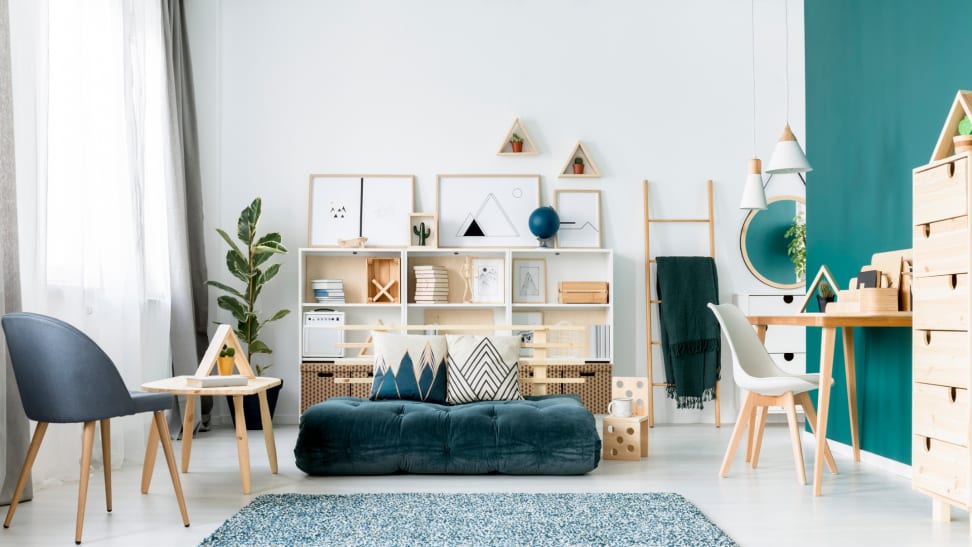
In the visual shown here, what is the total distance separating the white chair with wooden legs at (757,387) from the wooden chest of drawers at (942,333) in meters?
0.66

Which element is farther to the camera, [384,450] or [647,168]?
[647,168]

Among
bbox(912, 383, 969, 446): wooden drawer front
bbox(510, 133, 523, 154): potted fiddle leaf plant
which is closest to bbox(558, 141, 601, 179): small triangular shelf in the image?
bbox(510, 133, 523, 154): potted fiddle leaf plant

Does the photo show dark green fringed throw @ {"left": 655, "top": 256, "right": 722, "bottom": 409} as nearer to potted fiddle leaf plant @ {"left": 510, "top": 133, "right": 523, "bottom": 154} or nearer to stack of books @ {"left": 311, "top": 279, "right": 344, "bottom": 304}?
potted fiddle leaf plant @ {"left": 510, "top": 133, "right": 523, "bottom": 154}

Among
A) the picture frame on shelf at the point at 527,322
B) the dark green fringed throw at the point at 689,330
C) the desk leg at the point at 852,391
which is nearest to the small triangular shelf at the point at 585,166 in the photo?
the dark green fringed throw at the point at 689,330

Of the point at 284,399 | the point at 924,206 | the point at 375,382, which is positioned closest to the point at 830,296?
the point at 924,206

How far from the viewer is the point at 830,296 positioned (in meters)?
4.66

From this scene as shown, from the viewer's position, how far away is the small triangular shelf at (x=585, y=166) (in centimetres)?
632

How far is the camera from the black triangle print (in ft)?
20.8

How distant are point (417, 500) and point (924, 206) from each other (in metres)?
2.36

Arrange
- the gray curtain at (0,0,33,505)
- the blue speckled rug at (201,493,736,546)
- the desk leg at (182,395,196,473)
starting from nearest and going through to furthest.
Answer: the blue speckled rug at (201,493,736,546)
the gray curtain at (0,0,33,505)
the desk leg at (182,395,196,473)

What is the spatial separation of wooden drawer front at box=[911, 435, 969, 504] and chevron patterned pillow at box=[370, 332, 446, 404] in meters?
2.33

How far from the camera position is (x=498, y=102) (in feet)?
21.1

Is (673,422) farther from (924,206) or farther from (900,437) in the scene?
(924,206)

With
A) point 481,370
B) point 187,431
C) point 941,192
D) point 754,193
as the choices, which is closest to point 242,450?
point 187,431
